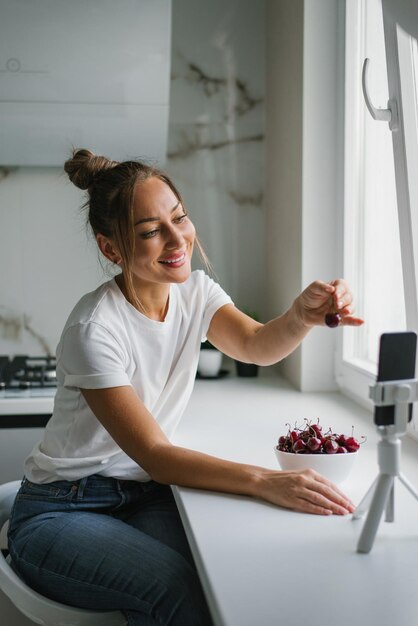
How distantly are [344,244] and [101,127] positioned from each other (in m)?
0.92

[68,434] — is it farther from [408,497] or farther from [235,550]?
[408,497]

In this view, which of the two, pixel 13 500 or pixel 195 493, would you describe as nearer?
pixel 195 493

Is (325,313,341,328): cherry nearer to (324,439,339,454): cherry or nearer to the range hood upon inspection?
(324,439,339,454): cherry

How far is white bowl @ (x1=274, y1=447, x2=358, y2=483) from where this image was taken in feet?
4.52

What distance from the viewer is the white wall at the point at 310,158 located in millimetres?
2309

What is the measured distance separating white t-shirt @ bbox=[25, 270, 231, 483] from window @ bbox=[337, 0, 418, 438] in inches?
20.7

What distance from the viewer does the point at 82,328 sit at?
151cm


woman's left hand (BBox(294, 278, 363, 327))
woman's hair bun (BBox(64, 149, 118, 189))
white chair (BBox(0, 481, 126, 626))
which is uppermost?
woman's hair bun (BBox(64, 149, 118, 189))

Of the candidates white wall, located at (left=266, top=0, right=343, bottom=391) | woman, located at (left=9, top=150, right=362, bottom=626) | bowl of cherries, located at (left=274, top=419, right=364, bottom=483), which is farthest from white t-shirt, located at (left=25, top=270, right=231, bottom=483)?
white wall, located at (left=266, top=0, right=343, bottom=391)

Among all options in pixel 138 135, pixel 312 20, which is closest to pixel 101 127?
pixel 138 135

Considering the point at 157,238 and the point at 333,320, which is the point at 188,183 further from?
the point at 333,320

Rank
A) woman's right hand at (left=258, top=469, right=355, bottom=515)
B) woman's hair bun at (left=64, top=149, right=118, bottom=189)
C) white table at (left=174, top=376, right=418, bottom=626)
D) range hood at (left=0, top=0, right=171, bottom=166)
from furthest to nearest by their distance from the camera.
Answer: range hood at (left=0, top=0, right=171, bottom=166) < woman's hair bun at (left=64, top=149, right=118, bottom=189) < woman's right hand at (left=258, top=469, right=355, bottom=515) < white table at (left=174, top=376, right=418, bottom=626)

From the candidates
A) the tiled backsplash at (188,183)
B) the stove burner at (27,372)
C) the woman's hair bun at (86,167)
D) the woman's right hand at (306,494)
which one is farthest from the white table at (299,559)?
the tiled backsplash at (188,183)

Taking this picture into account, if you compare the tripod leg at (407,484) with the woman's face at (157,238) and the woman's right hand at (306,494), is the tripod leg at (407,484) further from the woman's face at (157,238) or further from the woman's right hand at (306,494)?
the woman's face at (157,238)
